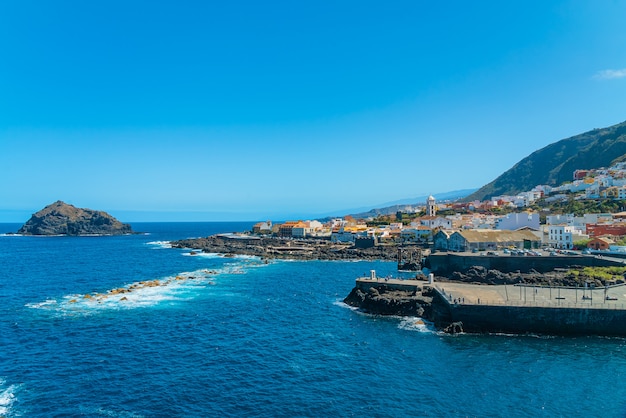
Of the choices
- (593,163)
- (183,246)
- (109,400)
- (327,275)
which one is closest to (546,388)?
(109,400)

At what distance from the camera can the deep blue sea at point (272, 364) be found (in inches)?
958

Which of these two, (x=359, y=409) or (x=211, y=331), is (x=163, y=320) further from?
(x=359, y=409)

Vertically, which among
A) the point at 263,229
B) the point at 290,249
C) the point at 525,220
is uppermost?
the point at 525,220

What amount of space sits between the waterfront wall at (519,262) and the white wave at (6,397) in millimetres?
54665

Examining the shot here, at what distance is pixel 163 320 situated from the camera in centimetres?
4212

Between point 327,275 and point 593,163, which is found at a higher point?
point 593,163

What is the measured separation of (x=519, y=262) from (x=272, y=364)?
43.1m

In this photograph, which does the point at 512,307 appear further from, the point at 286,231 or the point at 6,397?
the point at 286,231

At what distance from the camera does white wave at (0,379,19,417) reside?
77.1 ft

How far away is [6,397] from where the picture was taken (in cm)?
2514

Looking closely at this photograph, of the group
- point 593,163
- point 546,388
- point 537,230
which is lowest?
point 546,388

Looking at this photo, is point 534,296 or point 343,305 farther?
point 343,305

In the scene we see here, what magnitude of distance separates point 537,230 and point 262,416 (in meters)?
78.4

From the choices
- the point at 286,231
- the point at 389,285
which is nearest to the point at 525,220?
the point at 389,285
